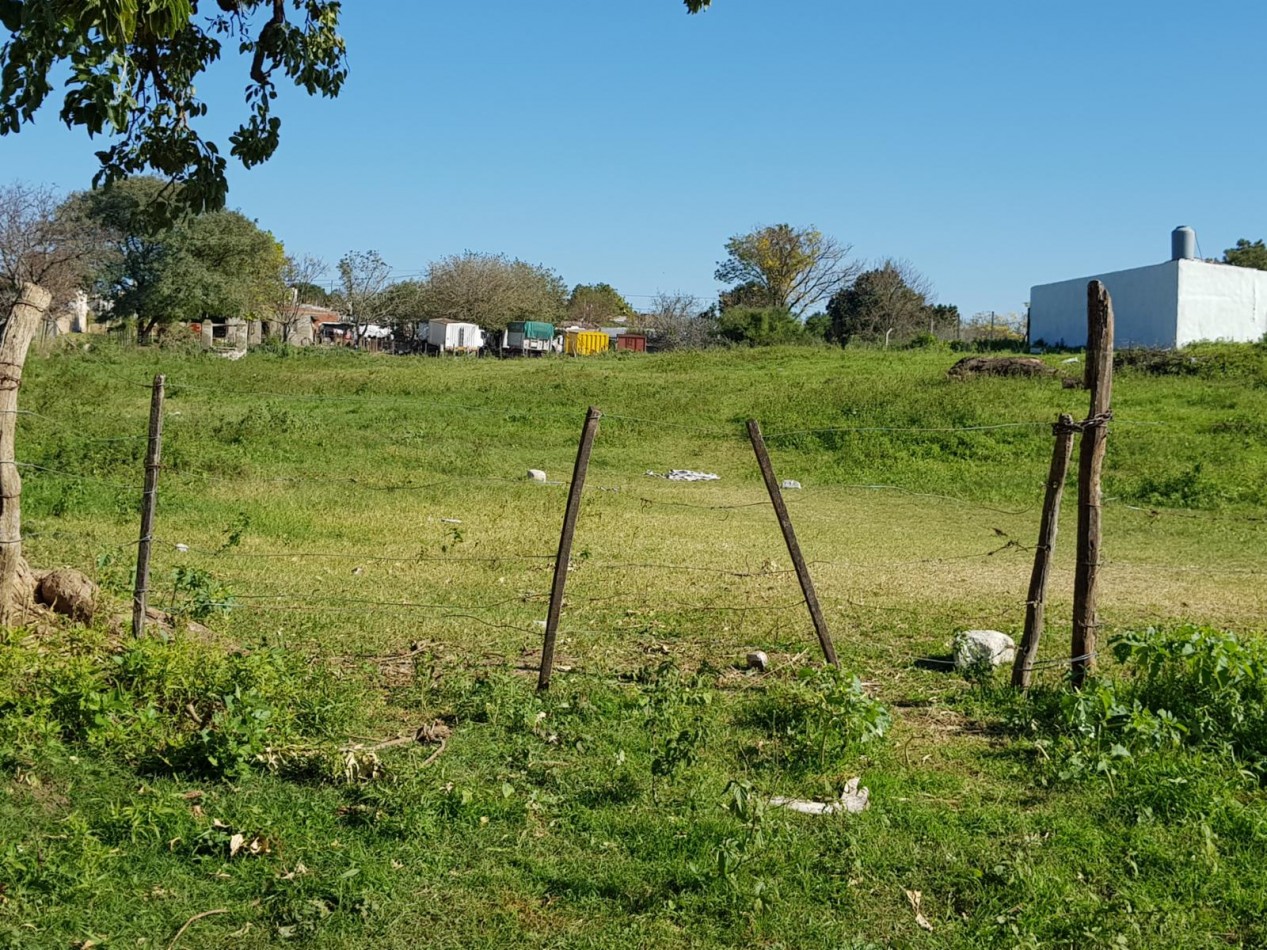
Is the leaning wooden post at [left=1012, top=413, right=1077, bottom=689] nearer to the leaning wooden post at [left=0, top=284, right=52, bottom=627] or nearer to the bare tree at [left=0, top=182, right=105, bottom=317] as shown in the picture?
the leaning wooden post at [left=0, top=284, right=52, bottom=627]

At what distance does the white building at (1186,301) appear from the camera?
3478cm

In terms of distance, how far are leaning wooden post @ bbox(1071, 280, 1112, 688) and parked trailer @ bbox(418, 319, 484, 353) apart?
5351 centimetres

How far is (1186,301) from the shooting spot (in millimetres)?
34750

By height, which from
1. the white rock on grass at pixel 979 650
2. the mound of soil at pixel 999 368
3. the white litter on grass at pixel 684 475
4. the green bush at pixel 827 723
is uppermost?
the mound of soil at pixel 999 368

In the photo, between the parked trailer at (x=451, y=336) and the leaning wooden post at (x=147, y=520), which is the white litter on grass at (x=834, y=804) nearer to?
the leaning wooden post at (x=147, y=520)

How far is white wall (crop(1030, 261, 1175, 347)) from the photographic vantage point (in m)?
Answer: 35.1

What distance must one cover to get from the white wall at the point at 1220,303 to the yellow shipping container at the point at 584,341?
32.8 meters

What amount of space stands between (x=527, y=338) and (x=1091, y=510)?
54.5 m

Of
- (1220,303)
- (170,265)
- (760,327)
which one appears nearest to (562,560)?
(1220,303)

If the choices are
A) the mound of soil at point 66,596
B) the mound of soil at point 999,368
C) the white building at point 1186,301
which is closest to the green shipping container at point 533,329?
the white building at point 1186,301

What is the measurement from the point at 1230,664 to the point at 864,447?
1504 cm

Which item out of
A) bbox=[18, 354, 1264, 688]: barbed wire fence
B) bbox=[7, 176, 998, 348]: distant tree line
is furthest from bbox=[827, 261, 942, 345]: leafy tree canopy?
bbox=[18, 354, 1264, 688]: barbed wire fence

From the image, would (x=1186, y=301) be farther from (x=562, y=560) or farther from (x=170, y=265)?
(x=170, y=265)

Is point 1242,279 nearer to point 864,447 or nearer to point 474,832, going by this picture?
point 864,447
